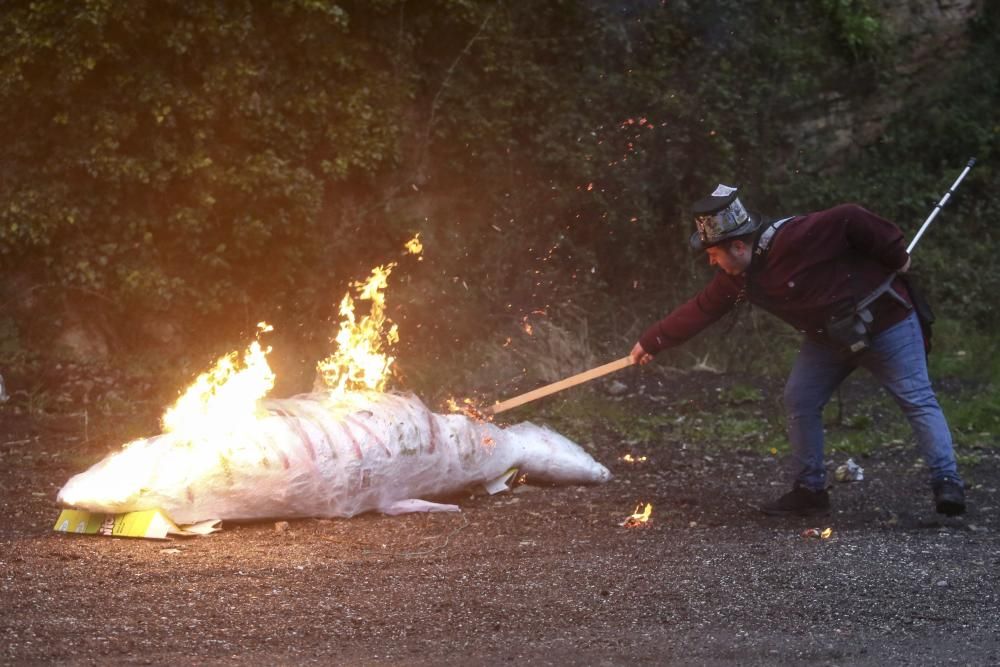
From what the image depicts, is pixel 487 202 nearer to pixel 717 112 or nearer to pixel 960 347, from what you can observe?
pixel 717 112

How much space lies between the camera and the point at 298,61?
11664mm

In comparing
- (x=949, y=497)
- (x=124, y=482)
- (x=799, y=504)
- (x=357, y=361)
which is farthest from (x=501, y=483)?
(x=949, y=497)

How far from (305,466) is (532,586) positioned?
5.16 ft

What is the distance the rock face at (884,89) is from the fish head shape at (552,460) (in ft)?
20.7

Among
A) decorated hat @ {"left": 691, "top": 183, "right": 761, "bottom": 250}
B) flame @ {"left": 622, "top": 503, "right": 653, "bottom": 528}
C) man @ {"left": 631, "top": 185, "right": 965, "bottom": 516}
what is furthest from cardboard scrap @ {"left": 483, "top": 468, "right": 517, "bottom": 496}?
decorated hat @ {"left": 691, "top": 183, "right": 761, "bottom": 250}

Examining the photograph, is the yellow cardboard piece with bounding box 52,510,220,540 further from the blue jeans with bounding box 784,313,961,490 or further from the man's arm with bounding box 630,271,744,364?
the blue jeans with bounding box 784,313,961,490

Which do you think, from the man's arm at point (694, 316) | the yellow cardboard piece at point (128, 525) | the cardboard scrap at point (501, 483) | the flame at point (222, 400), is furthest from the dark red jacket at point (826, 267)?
the yellow cardboard piece at point (128, 525)

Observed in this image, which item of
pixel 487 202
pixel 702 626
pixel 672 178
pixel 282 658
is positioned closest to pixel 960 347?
pixel 672 178

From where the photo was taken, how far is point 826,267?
6816 mm

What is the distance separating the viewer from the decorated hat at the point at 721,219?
6773 mm

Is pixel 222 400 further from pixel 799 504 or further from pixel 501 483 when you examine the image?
pixel 799 504

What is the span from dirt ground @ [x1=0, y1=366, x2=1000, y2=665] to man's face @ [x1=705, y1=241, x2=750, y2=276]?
1314 mm

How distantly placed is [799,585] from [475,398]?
16.1 ft

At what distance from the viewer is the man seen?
22.2 ft
